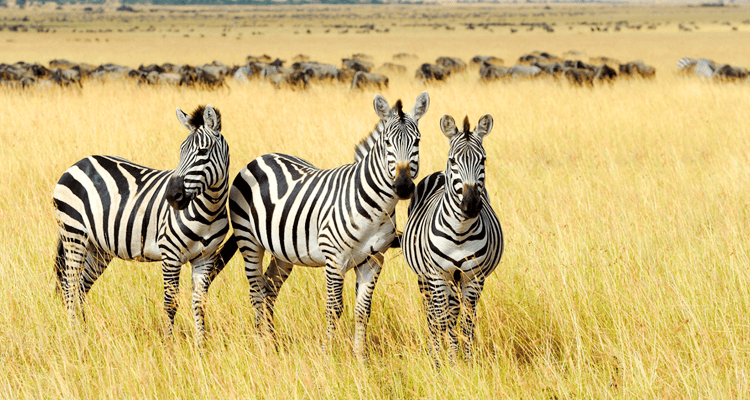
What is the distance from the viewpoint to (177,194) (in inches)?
138

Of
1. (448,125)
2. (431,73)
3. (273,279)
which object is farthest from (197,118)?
(431,73)

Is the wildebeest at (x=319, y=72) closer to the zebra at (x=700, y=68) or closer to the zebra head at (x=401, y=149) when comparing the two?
the zebra at (x=700, y=68)

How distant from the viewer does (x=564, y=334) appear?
3906 millimetres

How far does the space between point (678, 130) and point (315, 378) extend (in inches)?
349

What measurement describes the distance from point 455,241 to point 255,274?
1461 millimetres

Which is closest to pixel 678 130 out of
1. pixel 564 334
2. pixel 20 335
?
pixel 564 334

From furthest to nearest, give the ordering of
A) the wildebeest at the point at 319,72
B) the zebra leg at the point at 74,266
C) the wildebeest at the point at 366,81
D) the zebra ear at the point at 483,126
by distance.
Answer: the wildebeest at the point at 319,72 → the wildebeest at the point at 366,81 → the zebra leg at the point at 74,266 → the zebra ear at the point at 483,126

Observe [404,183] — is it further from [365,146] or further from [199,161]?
[199,161]

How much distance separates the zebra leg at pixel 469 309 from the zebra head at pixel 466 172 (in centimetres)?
53

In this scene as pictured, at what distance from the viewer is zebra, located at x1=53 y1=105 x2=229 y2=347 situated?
3633 mm

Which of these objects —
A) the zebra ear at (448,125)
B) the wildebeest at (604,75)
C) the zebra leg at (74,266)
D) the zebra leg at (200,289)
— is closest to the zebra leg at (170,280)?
the zebra leg at (200,289)

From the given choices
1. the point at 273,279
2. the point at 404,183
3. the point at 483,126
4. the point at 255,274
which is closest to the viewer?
the point at 404,183

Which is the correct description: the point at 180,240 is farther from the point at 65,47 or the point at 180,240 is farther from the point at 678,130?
the point at 65,47

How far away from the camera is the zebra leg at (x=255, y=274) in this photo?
13.3 ft
